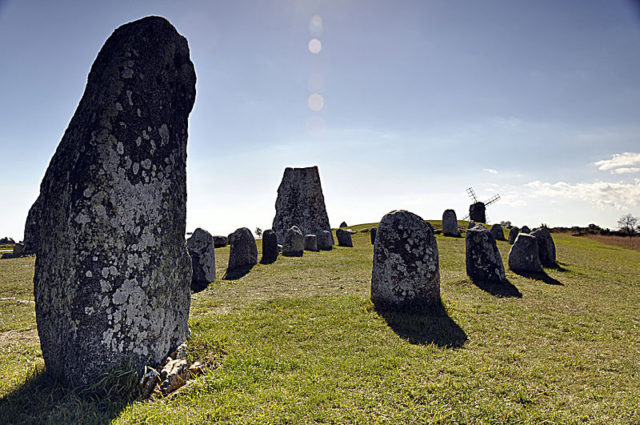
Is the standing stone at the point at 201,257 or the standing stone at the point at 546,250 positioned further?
the standing stone at the point at 546,250

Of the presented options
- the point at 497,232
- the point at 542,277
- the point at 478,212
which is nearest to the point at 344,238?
the point at 497,232

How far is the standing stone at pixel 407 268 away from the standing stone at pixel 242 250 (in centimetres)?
869

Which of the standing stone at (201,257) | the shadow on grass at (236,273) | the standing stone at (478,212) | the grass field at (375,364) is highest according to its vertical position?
the standing stone at (478,212)

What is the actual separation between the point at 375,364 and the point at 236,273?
33.2 ft

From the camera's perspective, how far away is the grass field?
401cm

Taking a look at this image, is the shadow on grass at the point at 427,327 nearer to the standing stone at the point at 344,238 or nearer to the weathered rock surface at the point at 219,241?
the standing stone at the point at 344,238

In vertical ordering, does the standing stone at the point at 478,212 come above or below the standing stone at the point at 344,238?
above

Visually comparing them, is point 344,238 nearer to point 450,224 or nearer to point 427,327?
point 450,224

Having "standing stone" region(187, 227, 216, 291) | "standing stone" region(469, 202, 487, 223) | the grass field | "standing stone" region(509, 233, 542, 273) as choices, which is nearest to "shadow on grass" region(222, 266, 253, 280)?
"standing stone" region(187, 227, 216, 291)

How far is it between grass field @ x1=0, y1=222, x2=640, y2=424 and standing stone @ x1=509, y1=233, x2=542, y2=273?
12.2 ft

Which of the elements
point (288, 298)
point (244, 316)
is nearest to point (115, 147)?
point (244, 316)

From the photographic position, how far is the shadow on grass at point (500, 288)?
33.8 ft

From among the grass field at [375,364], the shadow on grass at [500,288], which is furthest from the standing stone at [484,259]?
the grass field at [375,364]

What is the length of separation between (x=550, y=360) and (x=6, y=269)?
67.4 feet
